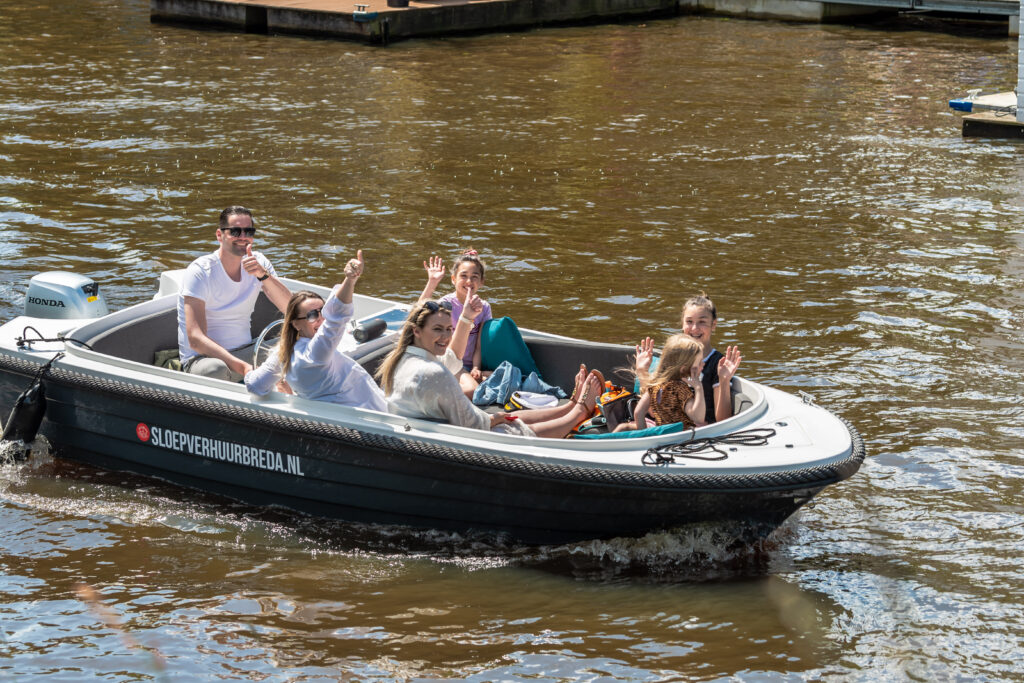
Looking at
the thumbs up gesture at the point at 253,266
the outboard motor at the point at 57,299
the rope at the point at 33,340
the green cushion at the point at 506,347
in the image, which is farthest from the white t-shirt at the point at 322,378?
the outboard motor at the point at 57,299

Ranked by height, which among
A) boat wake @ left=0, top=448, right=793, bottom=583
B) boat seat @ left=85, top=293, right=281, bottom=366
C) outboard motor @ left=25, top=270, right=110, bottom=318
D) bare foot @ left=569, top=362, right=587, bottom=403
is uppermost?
outboard motor @ left=25, top=270, right=110, bottom=318

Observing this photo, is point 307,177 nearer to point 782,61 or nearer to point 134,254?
point 134,254

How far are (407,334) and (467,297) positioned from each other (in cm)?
94

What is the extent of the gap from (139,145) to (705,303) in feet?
32.1

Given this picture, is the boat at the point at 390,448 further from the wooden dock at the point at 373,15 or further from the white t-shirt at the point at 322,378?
the wooden dock at the point at 373,15

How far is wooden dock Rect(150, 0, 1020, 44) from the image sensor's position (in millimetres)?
21484

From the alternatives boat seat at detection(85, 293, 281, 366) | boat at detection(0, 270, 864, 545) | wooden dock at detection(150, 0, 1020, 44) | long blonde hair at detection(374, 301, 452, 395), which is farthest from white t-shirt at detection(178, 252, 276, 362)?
wooden dock at detection(150, 0, 1020, 44)

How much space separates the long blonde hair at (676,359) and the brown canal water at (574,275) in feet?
2.57

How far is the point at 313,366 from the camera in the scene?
6230 millimetres

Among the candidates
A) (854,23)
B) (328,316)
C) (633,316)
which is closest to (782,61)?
(854,23)

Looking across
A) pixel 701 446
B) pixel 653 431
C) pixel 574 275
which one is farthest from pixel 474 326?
pixel 574 275

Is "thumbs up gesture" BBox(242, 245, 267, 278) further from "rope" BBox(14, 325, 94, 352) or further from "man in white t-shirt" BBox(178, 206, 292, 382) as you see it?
"rope" BBox(14, 325, 94, 352)

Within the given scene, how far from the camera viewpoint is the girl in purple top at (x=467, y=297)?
7.00m

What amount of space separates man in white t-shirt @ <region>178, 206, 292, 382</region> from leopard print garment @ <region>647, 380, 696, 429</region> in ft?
7.04
